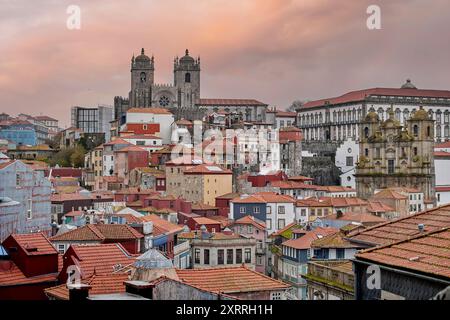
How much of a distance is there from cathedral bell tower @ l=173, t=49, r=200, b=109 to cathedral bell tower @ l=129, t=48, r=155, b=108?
9.76 ft

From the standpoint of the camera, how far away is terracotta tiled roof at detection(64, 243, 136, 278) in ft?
51.1

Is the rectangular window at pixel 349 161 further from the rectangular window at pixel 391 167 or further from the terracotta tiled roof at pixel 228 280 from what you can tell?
the terracotta tiled roof at pixel 228 280

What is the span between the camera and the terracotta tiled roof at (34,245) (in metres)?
16.2

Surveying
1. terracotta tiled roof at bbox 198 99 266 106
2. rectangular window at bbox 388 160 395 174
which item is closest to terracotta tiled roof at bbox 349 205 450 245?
rectangular window at bbox 388 160 395 174

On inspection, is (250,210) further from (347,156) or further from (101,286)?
(101,286)

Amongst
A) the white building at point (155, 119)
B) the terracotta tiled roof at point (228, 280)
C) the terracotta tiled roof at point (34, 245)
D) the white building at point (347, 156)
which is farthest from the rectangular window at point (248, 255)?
the white building at point (155, 119)

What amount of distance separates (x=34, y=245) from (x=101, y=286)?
15.0ft

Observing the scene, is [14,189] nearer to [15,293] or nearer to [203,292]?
[15,293]

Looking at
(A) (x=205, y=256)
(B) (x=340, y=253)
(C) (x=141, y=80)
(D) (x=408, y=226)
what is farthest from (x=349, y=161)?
(D) (x=408, y=226)

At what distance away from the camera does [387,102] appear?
93375 mm

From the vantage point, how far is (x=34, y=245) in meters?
16.6

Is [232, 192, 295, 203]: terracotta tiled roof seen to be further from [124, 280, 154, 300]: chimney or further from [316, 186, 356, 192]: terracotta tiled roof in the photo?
[124, 280, 154, 300]: chimney

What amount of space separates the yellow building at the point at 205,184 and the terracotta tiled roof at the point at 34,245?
3922cm
